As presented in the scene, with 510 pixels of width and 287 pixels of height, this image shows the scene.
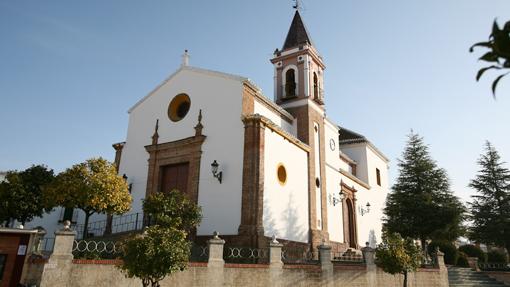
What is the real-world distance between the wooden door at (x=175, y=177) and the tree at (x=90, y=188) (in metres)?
3.43

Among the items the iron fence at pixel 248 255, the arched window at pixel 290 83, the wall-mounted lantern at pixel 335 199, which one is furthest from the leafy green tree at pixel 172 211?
the arched window at pixel 290 83

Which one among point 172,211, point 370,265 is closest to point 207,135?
point 172,211

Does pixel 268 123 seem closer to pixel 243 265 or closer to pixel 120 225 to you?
pixel 243 265

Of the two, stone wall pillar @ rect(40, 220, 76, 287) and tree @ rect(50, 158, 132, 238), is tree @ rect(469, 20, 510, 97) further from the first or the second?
tree @ rect(50, 158, 132, 238)

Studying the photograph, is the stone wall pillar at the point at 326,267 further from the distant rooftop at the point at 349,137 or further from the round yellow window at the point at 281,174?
the distant rooftop at the point at 349,137

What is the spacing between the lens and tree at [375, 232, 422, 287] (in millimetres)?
15336

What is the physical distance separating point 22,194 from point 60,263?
8802mm

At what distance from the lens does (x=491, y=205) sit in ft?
96.1

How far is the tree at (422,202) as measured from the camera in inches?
1001

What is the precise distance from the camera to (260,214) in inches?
634

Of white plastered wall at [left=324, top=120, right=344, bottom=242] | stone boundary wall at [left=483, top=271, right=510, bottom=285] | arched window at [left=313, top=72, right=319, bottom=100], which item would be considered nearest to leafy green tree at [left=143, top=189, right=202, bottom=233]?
white plastered wall at [left=324, top=120, right=344, bottom=242]

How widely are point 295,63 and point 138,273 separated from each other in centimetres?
1800

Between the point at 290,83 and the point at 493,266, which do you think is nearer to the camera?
the point at 493,266

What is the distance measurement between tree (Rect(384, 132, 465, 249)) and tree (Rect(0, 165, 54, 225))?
2220 centimetres
